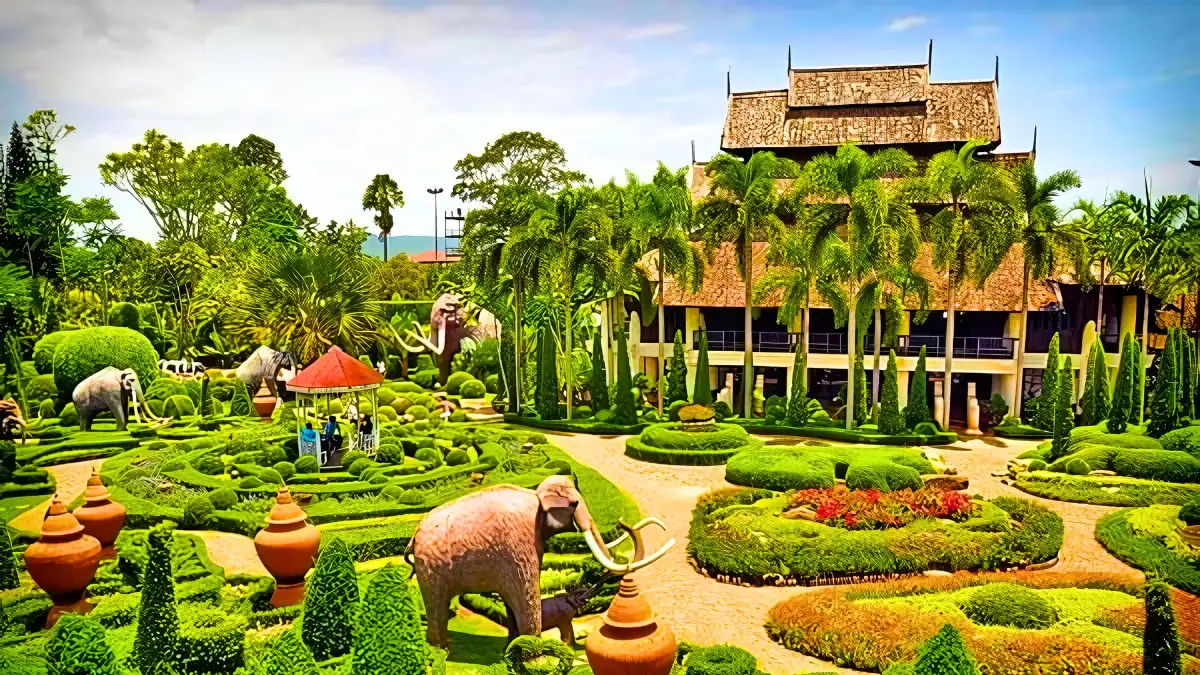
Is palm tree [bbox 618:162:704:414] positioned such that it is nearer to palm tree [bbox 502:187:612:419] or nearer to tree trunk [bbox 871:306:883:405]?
palm tree [bbox 502:187:612:419]

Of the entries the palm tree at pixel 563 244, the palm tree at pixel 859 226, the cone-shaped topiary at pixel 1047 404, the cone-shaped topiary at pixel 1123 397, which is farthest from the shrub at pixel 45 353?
the cone-shaped topiary at pixel 1123 397

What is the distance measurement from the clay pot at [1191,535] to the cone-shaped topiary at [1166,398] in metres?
7.13

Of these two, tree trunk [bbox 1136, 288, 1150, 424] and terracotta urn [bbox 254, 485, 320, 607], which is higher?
tree trunk [bbox 1136, 288, 1150, 424]

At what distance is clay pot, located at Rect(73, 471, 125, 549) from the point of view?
1556 cm

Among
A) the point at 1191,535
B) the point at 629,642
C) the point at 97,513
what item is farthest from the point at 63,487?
the point at 1191,535

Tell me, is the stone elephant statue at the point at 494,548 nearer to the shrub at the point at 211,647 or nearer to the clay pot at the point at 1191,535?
the shrub at the point at 211,647

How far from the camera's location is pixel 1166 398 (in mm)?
25391

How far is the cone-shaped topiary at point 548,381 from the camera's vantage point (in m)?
32.4

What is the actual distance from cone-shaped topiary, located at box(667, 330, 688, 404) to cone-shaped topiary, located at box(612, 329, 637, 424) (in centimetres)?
209

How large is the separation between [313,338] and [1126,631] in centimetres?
2656

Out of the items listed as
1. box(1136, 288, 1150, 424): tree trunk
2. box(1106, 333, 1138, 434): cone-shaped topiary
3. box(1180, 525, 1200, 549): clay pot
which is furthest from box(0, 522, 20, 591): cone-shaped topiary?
box(1136, 288, 1150, 424): tree trunk

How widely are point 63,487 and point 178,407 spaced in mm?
7990

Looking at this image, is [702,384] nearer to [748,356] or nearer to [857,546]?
[748,356]

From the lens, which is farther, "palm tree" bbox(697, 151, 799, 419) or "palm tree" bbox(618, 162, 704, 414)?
"palm tree" bbox(618, 162, 704, 414)
